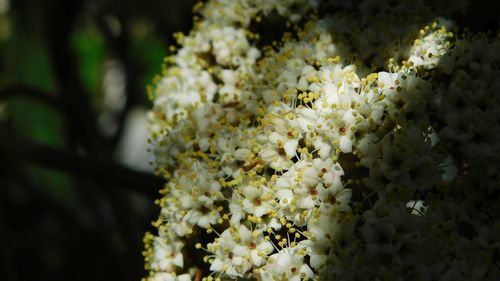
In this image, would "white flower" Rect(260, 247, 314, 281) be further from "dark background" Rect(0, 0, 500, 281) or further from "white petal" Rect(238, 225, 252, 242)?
"dark background" Rect(0, 0, 500, 281)

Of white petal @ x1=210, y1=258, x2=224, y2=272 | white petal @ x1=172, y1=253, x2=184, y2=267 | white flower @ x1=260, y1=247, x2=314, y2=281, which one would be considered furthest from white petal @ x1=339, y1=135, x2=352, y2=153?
white petal @ x1=172, y1=253, x2=184, y2=267

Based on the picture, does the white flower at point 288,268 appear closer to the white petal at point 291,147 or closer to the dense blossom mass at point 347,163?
the dense blossom mass at point 347,163

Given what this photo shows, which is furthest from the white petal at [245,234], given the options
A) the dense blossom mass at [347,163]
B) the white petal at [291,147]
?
the white petal at [291,147]

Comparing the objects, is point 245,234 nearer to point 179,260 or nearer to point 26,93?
point 179,260

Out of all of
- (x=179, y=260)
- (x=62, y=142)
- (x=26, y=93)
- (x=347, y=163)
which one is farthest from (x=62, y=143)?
(x=347, y=163)

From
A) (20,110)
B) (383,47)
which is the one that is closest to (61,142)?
(20,110)

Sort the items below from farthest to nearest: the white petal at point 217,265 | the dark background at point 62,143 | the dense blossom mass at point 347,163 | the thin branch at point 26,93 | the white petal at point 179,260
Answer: the dark background at point 62,143 → the thin branch at point 26,93 → the white petal at point 179,260 → the white petal at point 217,265 → the dense blossom mass at point 347,163

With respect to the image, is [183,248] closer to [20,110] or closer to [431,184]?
[431,184]
